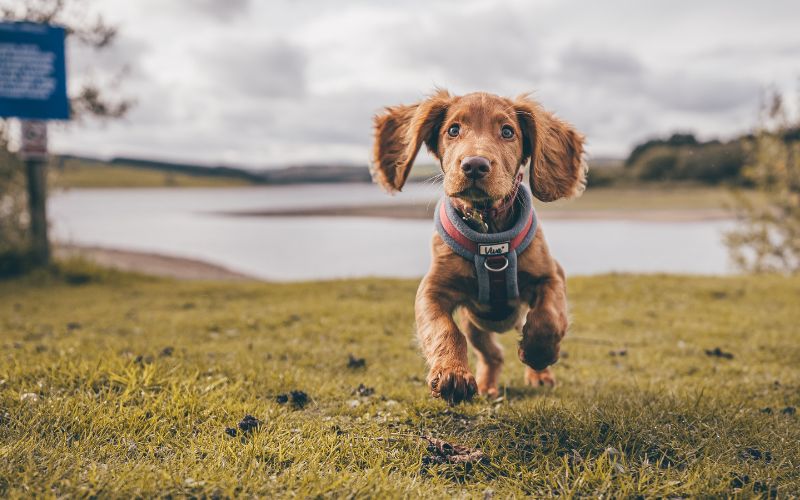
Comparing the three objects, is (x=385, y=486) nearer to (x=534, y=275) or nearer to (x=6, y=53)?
(x=534, y=275)

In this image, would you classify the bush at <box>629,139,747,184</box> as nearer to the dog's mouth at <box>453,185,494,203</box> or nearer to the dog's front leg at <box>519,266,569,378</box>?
the dog's front leg at <box>519,266,569,378</box>

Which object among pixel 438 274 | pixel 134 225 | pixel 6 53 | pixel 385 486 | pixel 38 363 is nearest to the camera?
pixel 385 486

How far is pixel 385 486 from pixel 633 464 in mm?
1553

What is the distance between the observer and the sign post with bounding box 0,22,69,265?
559 inches

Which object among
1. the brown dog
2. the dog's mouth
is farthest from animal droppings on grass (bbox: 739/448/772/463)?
the dog's mouth

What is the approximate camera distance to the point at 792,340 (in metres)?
8.87

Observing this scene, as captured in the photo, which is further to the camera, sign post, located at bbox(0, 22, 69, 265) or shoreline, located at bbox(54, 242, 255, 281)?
shoreline, located at bbox(54, 242, 255, 281)

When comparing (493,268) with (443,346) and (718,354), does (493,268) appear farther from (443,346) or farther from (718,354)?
(718,354)

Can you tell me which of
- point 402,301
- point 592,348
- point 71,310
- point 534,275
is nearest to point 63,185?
point 71,310

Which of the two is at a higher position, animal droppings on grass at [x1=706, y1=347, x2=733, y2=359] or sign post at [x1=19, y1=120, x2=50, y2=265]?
sign post at [x1=19, y1=120, x2=50, y2=265]

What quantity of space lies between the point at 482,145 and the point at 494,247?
739 mm

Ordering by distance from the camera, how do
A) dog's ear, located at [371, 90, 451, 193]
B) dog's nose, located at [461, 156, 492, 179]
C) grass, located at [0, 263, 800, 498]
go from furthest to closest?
dog's ear, located at [371, 90, 451, 193], dog's nose, located at [461, 156, 492, 179], grass, located at [0, 263, 800, 498]

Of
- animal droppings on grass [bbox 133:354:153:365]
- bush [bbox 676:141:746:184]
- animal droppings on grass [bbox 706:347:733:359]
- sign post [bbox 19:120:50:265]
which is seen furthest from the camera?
sign post [bbox 19:120:50:265]

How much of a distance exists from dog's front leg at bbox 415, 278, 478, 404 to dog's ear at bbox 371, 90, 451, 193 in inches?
41.7
